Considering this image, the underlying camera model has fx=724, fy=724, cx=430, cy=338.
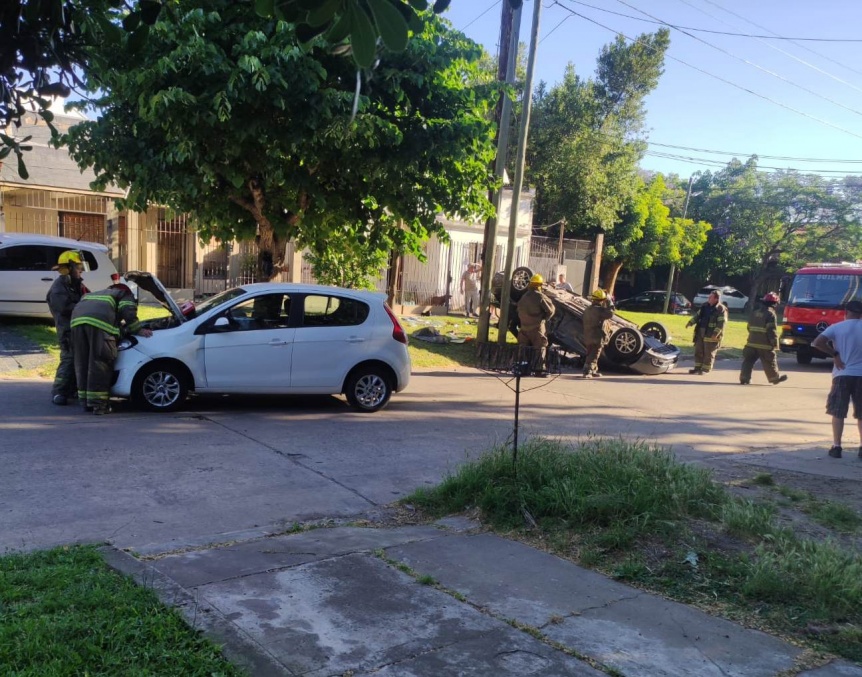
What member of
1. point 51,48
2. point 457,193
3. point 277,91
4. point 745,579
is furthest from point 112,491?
point 457,193

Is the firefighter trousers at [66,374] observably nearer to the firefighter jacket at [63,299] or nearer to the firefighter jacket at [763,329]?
the firefighter jacket at [63,299]

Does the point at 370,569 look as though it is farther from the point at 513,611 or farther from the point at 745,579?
the point at 745,579

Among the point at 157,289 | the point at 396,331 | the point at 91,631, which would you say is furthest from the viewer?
the point at 396,331

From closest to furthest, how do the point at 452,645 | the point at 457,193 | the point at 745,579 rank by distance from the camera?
the point at 452,645 → the point at 745,579 → the point at 457,193

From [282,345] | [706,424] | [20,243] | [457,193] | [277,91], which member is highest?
[277,91]

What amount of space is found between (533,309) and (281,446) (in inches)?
272

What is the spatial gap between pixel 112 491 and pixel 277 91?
226 inches

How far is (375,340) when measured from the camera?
928cm

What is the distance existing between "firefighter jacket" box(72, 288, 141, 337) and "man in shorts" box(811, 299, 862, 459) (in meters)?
7.84

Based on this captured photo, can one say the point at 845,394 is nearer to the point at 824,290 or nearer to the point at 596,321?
the point at 596,321

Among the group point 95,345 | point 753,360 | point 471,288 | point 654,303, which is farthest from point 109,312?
point 654,303

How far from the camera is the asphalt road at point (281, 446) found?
530 centimetres

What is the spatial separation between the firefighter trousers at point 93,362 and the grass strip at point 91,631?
4.55 meters

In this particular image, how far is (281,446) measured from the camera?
24.5 feet
